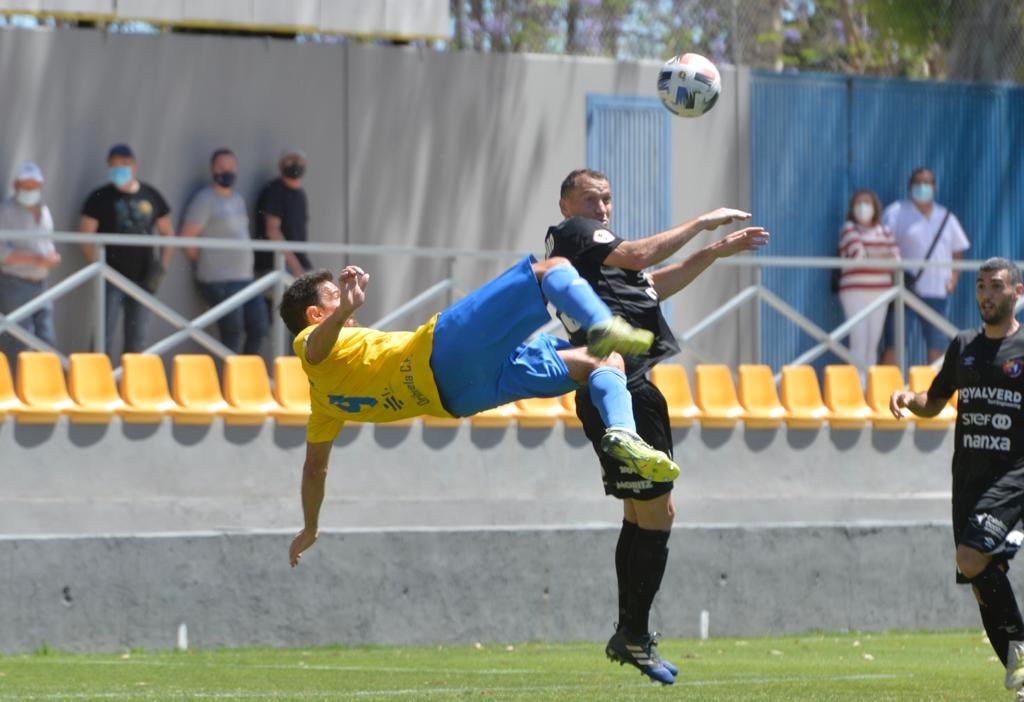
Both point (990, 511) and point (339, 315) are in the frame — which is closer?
point (339, 315)

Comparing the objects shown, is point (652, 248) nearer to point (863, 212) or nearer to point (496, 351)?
point (496, 351)

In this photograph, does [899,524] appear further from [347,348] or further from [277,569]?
[347,348]

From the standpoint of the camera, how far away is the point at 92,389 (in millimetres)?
16531

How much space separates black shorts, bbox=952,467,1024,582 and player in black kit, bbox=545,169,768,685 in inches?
61.1

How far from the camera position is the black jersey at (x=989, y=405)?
37.7ft

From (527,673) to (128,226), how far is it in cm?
622

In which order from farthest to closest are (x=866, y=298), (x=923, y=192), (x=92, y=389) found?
(x=923, y=192) < (x=866, y=298) < (x=92, y=389)

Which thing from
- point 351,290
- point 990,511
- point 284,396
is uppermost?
point 351,290

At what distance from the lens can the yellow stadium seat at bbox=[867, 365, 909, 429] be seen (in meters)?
19.1

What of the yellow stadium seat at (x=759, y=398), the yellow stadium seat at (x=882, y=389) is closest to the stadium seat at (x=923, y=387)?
the yellow stadium seat at (x=882, y=389)

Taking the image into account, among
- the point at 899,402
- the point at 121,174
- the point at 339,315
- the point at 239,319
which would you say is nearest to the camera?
the point at 339,315

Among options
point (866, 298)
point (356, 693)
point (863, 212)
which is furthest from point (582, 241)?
point (863, 212)

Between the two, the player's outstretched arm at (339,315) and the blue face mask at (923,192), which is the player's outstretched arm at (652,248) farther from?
the blue face mask at (923,192)

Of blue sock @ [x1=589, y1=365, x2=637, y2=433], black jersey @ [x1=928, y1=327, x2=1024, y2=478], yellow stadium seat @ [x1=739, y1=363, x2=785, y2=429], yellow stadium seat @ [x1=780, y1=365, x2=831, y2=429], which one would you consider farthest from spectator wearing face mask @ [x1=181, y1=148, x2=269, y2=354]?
blue sock @ [x1=589, y1=365, x2=637, y2=433]
